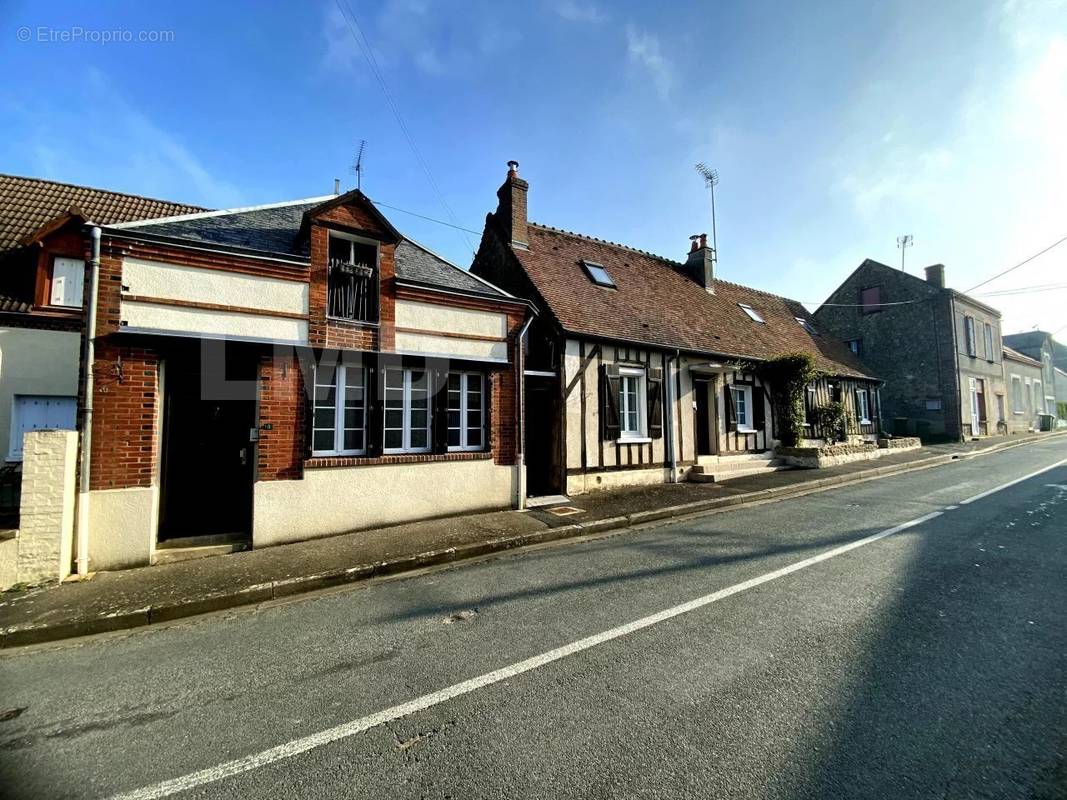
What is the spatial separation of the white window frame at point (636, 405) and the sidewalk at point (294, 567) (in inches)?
79.3

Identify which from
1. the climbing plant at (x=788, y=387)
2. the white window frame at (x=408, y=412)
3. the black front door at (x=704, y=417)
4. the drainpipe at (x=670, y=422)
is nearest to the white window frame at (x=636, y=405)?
the drainpipe at (x=670, y=422)

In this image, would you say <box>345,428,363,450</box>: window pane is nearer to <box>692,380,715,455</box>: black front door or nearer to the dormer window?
the dormer window

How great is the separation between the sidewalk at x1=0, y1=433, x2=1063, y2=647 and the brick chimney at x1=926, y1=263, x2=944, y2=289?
2131 cm

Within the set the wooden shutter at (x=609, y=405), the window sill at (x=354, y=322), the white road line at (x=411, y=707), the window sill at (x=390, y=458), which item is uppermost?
the window sill at (x=354, y=322)

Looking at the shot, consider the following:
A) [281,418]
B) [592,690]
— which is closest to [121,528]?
[281,418]

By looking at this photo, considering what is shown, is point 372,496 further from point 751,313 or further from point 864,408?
point 864,408

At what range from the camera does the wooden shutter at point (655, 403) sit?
11.1 m

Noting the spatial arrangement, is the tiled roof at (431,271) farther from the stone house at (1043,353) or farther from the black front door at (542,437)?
the stone house at (1043,353)

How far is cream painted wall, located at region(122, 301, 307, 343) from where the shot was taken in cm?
578

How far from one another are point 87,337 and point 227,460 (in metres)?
2.39

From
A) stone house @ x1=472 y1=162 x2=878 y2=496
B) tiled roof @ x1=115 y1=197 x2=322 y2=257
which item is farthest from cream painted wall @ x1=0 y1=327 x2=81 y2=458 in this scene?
stone house @ x1=472 y1=162 x2=878 y2=496

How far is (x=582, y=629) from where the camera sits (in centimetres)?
374

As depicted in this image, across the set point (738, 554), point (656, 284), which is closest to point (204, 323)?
point (738, 554)

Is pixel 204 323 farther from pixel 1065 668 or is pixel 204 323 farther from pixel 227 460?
pixel 1065 668
